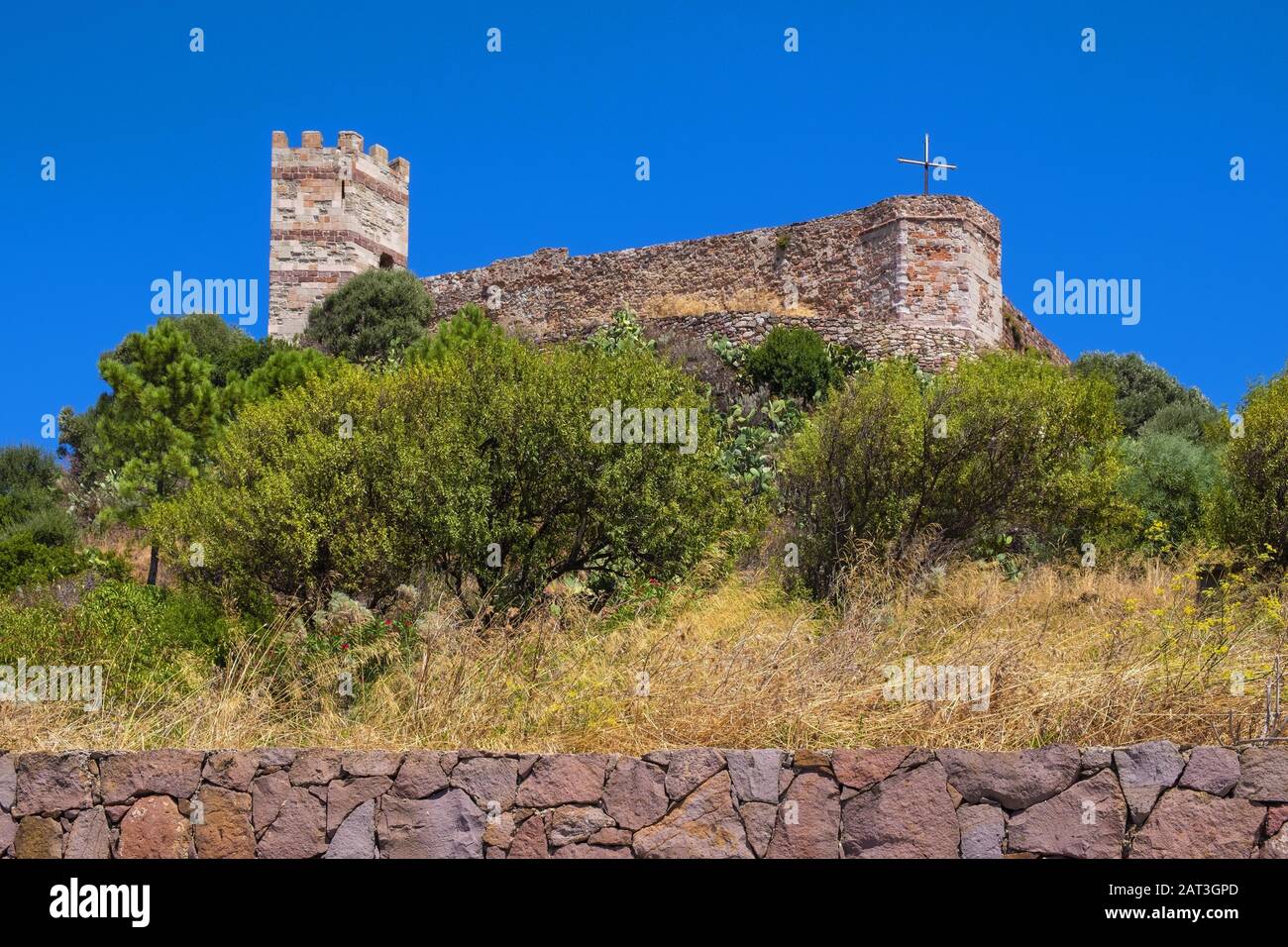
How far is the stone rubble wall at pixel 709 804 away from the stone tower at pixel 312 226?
27.3 metres

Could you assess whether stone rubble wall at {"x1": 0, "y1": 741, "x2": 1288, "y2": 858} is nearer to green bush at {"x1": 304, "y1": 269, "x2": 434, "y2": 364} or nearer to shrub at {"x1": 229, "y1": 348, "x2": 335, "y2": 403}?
shrub at {"x1": 229, "y1": 348, "x2": 335, "y2": 403}

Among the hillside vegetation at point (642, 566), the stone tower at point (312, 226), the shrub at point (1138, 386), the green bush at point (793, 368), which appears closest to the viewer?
the hillside vegetation at point (642, 566)

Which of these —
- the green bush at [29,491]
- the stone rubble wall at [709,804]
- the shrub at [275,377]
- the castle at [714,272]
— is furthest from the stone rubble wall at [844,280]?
the stone rubble wall at [709,804]

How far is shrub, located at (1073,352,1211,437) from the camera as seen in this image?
2973 cm

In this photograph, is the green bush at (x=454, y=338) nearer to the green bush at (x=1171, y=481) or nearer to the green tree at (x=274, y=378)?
the green tree at (x=274, y=378)

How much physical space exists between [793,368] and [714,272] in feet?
21.8

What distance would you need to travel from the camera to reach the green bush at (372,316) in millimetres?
30781

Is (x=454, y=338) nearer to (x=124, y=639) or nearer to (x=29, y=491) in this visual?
(x=29, y=491)

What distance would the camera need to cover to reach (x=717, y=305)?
2822 cm

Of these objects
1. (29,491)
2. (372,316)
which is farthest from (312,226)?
(29,491)

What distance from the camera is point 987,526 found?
1587 cm
